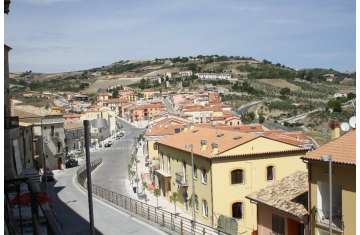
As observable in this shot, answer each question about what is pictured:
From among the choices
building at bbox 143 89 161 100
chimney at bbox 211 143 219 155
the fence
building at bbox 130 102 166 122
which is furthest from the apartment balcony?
building at bbox 143 89 161 100

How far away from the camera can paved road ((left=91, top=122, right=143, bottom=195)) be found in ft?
171

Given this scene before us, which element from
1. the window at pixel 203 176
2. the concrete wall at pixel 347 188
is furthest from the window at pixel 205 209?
the concrete wall at pixel 347 188

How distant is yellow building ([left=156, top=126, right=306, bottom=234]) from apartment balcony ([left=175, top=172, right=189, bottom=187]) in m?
0.11

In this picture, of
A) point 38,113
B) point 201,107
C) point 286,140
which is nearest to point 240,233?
point 286,140

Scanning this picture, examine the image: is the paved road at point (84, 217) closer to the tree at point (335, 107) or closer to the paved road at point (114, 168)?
the paved road at point (114, 168)

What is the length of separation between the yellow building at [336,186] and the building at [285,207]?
1.10 m

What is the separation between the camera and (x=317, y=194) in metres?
17.1

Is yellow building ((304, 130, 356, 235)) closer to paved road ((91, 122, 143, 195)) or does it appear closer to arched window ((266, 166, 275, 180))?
arched window ((266, 166, 275, 180))

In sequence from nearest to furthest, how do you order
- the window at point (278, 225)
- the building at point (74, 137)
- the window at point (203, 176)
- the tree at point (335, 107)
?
the window at point (278, 225) < the window at point (203, 176) < the building at point (74, 137) < the tree at point (335, 107)

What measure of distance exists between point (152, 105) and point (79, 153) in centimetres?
6106

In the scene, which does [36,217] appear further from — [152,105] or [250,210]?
[152,105]

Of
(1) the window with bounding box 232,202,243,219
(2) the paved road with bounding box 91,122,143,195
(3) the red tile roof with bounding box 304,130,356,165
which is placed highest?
(3) the red tile roof with bounding box 304,130,356,165

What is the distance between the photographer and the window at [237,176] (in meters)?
32.0

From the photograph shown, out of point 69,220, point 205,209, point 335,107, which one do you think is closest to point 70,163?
point 205,209
